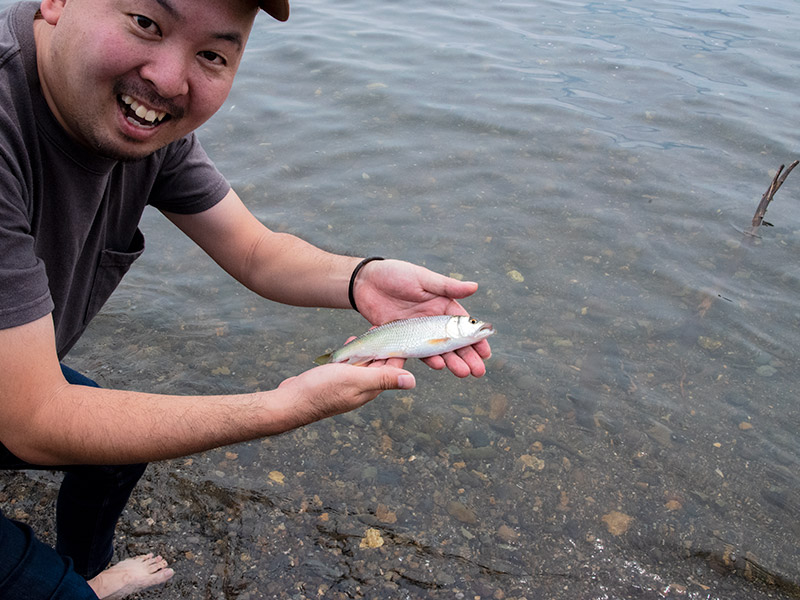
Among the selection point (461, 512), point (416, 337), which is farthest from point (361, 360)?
point (461, 512)

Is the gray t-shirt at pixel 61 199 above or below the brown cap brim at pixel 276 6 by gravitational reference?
below

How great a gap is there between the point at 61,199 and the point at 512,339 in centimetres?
414

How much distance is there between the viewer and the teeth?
2.73m

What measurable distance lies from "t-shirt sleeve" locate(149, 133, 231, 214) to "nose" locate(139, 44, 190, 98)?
769mm

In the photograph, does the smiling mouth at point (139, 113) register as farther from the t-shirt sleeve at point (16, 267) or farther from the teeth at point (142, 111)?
the t-shirt sleeve at point (16, 267)

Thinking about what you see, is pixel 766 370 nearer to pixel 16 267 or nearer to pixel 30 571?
pixel 30 571

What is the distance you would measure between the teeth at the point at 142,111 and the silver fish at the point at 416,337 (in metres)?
1.57

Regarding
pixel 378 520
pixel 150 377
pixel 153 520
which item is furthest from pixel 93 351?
pixel 378 520

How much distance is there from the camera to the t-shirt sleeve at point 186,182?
3555 mm

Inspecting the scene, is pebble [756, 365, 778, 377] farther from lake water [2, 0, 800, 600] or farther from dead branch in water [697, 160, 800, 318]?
dead branch in water [697, 160, 800, 318]

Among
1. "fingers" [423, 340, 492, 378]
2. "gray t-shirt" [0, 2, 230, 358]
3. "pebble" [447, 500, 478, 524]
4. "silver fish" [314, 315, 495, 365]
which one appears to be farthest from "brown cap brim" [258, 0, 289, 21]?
"pebble" [447, 500, 478, 524]

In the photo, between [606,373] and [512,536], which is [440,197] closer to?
[606,373]

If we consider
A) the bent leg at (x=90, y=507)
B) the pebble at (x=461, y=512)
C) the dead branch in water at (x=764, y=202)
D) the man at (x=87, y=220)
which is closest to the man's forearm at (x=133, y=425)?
the man at (x=87, y=220)

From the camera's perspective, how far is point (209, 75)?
113 inches
